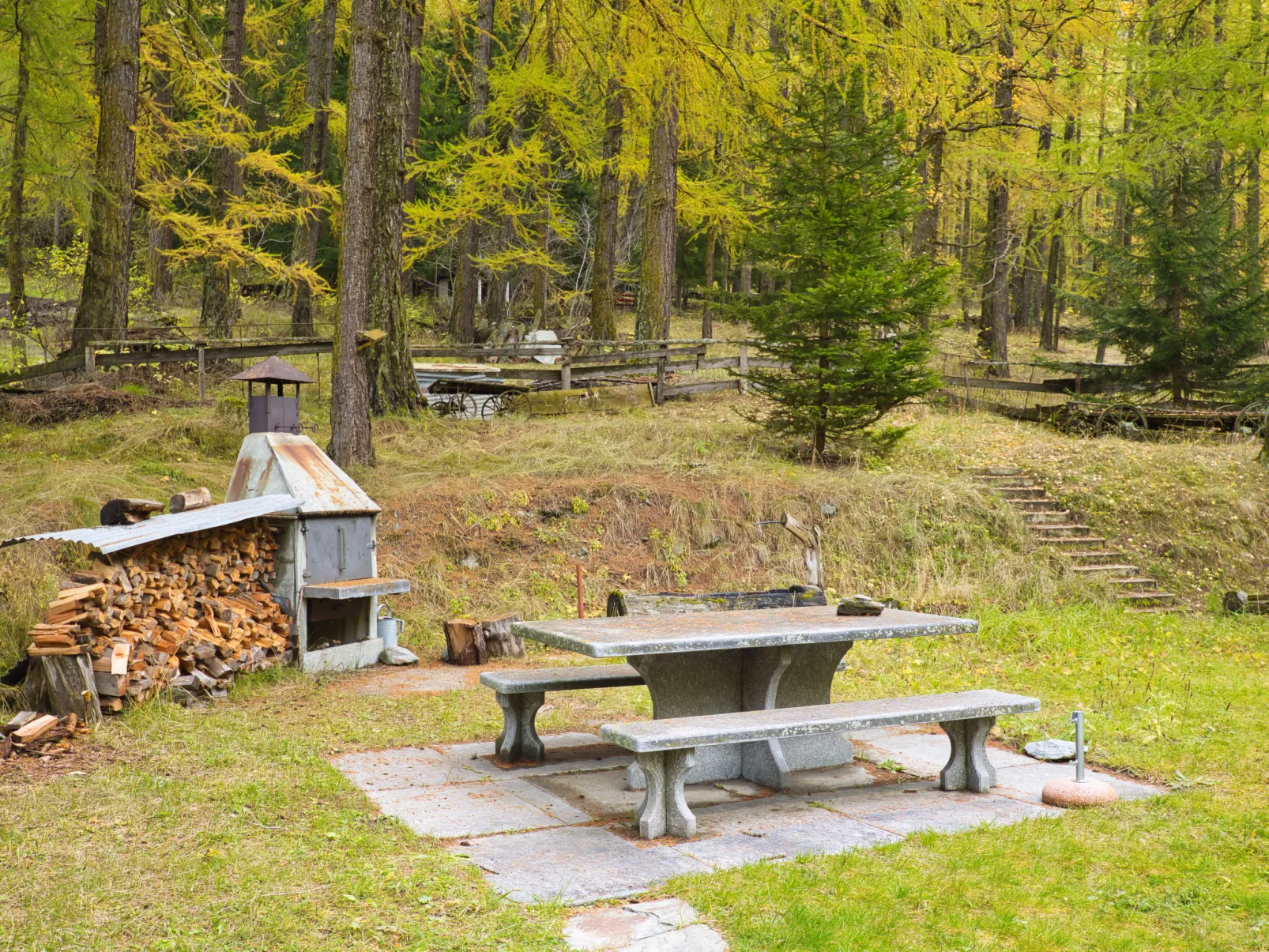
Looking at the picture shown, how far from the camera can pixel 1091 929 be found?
12.9 ft

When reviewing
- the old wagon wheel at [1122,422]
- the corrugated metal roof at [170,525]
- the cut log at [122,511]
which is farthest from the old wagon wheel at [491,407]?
the old wagon wheel at [1122,422]

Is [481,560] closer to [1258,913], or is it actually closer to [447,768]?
[447,768]

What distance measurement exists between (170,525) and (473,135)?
21859mm

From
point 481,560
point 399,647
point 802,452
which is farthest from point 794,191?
point 399,647

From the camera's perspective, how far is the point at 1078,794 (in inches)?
217

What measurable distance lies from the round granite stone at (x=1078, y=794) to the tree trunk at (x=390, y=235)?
413 inches

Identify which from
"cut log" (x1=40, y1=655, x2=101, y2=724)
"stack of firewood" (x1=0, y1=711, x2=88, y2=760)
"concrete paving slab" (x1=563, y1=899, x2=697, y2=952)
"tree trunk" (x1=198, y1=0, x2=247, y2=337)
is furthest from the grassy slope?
"tree trunk" (x1=198, y1=0, x2=247, y2=337)

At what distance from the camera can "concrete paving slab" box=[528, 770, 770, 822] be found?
551cm

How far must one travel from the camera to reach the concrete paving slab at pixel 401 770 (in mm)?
5789

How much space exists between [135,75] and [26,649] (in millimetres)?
12780

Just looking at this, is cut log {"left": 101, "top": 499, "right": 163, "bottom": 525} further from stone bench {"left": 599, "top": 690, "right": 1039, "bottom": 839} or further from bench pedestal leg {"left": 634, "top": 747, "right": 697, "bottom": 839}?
bench pedestal leg {"left": 634, "top": 747, "right": 697, "bottom": 839}

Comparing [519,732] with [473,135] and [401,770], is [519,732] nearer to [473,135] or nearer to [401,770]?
[401,770]

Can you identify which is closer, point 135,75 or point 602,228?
point 135,75

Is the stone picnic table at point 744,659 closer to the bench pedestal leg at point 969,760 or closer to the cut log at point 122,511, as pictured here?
the bench pedestal leg at point 969,760
